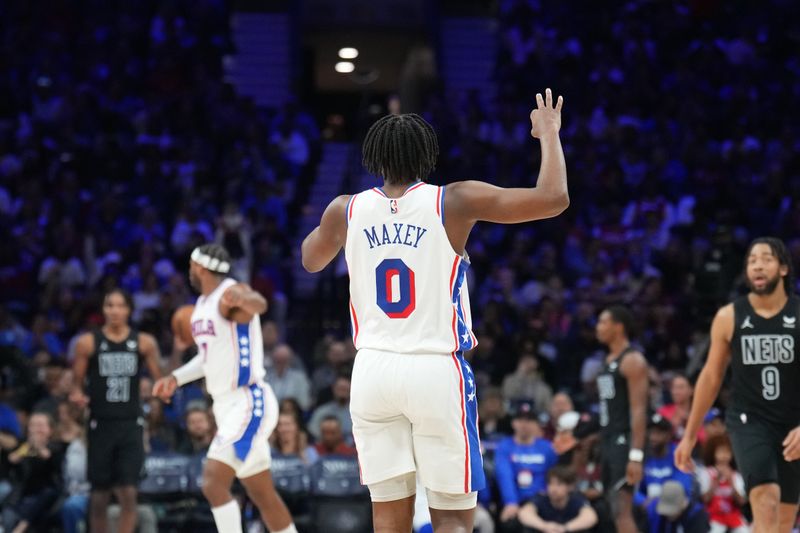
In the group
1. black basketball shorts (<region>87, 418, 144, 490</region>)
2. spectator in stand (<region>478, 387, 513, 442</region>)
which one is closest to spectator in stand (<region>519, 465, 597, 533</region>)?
spectator in stand (<region>478, 387, 513, 442</region>)

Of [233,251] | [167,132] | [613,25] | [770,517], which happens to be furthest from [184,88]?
[770,517]

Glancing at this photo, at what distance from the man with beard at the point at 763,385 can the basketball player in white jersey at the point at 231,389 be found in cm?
251

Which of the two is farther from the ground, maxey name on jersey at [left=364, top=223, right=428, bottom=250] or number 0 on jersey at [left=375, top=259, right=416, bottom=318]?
maxey name on jersey at [left=364, top=223, right=428, bottom=250]

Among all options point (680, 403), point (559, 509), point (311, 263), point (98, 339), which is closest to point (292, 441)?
point (98, 339)

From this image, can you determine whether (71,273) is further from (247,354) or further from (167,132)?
(247,354)

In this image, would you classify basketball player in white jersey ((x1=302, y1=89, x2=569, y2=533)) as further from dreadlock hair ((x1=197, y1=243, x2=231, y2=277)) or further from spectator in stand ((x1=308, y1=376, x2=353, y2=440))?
spectator in stand ((x1=308, y1=376, x2=353, y2=440))

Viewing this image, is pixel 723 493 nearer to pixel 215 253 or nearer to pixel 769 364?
pixel 769 364

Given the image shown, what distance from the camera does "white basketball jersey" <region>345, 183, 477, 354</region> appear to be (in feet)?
14.8

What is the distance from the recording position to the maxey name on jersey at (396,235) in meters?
4.53

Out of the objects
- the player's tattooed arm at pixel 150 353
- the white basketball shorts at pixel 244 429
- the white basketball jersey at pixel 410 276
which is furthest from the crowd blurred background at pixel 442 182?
the white basketball jersey at pixel 410 276

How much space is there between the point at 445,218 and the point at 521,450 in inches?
254

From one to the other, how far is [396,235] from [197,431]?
6.72 m

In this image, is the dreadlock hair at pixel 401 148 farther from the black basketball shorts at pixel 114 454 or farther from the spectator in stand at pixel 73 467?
the spectator in stand at pixel 73 467

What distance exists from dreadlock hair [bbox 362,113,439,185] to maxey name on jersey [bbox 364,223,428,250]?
212mm
